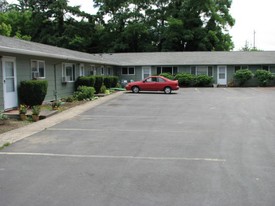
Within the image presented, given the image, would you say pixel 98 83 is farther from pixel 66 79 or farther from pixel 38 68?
pixel 38 68

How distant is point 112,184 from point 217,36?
50160 mm

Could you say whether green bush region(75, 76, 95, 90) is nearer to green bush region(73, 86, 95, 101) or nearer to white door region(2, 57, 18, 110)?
green bush region(73, 86, 95, 101)

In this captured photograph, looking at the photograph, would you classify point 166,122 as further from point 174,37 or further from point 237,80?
point 174,37

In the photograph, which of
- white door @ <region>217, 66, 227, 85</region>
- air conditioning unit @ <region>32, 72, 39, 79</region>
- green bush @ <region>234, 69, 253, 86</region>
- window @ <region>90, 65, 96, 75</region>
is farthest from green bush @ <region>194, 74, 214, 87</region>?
air conditioning unit @ <region>32, 72, 39, 79</region>

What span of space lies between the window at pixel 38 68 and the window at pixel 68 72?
305cm

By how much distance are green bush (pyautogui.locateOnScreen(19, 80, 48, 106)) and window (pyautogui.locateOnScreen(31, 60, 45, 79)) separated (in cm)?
157

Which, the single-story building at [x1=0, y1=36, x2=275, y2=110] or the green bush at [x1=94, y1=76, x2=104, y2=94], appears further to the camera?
the green bush at [x1=94, y1=76, x2=104, y2=94]

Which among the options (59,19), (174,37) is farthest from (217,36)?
(59,19)

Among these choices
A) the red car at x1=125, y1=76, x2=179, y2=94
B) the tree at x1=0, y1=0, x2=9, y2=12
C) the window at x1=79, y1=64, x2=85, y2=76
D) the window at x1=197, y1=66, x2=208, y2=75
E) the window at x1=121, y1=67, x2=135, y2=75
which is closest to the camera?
the window at x1=79, y1=64, x2=85, y2=76

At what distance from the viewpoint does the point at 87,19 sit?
5691 centimetres

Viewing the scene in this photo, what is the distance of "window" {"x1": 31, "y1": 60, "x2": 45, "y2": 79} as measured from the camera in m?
17.0

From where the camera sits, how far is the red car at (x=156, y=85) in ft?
88.1

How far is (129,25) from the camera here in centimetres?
5316

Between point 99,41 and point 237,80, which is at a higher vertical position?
point 99,41
